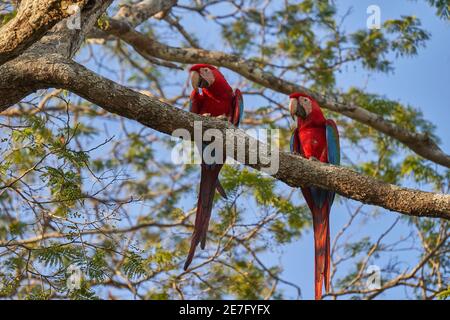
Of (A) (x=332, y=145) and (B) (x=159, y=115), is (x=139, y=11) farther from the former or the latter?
(B) (x=159, y=115)

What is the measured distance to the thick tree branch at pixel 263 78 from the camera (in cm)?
475

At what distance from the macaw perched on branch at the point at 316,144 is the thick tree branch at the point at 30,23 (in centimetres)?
168

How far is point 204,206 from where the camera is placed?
362 cm

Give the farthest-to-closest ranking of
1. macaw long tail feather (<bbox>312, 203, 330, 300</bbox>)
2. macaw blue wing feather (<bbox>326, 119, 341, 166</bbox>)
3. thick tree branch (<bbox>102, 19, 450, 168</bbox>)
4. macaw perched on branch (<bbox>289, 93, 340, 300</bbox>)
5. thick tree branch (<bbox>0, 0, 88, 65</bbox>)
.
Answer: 1. thick tree branch (<bbox>102, 19, 450, 168</bbox>)
2. macaw blue wing feather (<bbox>326, 119, 341, 166</bbox>)
3. macaw perched on branch (<bbox>289, 93, 340, 300</bbox>)
4. macaw long tail feather (<bbox>312, 203, 330, 300</bbox>)
5. thick tree branch (<bbox>0, 0, 88, 65</bbox>)

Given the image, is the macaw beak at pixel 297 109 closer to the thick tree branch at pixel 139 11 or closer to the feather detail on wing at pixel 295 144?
the feather detail on wing at pixel 295 144

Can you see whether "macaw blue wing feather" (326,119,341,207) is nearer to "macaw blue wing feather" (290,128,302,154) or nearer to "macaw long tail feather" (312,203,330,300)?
"macaw blue wing feather" (290,128,302,154)

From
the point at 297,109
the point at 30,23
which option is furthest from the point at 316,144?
the point at 30,23

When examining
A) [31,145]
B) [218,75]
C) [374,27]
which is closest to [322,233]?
[218,75]

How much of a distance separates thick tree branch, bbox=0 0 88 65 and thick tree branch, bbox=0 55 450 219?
187 millimetres

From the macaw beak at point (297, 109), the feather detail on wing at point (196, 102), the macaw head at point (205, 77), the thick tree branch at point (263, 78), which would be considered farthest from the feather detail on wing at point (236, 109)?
the thick tree branch at point (263, 78)

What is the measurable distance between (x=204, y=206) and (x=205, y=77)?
3.06 ft

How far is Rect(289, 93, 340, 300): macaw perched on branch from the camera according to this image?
3.72m

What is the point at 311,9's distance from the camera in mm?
6270

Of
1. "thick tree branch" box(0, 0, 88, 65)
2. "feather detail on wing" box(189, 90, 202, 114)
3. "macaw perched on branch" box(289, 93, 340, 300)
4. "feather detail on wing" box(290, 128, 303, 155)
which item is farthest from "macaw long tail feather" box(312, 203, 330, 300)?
"thick tree branch" box(0, 0, 88, 65)
